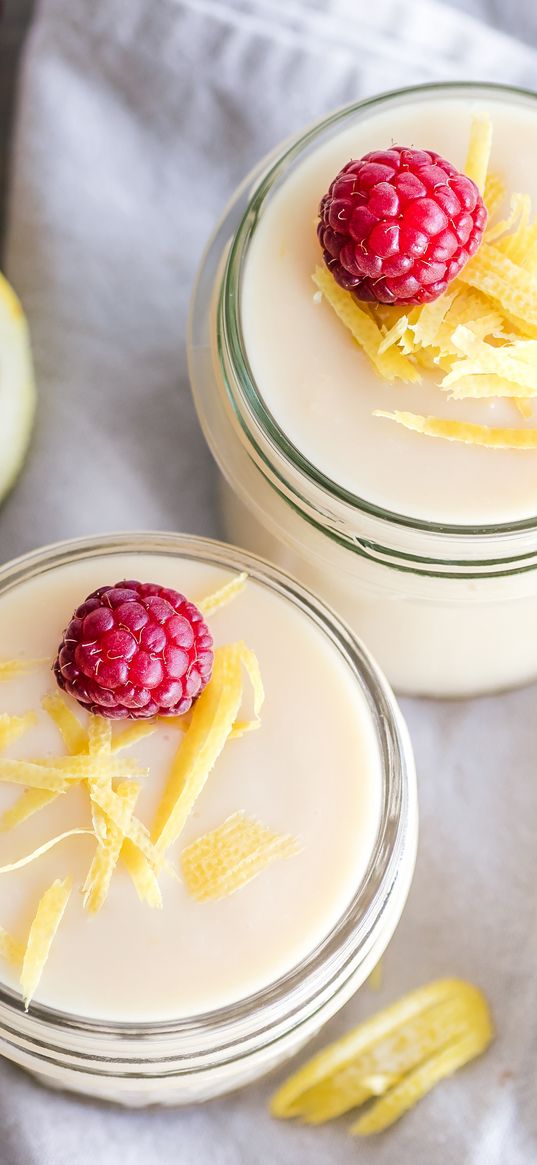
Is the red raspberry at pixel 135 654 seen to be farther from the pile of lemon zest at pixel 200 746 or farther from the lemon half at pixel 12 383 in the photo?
the lemon half at pixel 12 383

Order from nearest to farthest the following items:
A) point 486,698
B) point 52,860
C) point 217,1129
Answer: point 52,860 < point 217,1129 < point 486,698

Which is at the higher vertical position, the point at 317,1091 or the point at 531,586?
the point at 531,586

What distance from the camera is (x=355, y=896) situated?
0.79 m

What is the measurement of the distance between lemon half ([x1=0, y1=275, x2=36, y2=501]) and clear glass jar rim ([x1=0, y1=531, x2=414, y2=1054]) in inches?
6.2

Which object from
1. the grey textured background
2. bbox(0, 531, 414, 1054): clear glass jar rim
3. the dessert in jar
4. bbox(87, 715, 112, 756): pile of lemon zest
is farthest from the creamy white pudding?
the grey textured background

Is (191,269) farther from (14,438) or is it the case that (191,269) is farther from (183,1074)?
(183,1074)

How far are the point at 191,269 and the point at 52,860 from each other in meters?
0.60

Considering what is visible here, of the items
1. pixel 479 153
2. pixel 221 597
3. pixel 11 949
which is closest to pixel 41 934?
pixel 11 949

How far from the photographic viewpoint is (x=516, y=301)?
80 cm

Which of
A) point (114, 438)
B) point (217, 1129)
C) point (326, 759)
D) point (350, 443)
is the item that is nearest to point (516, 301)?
point (350, 443)

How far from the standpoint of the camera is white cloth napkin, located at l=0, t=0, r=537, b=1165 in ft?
3.48

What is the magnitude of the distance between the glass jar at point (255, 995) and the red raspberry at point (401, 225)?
22 cm

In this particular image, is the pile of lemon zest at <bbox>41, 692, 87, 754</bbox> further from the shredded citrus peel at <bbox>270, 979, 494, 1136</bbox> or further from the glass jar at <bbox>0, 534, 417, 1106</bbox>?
the shredded citrus peel at <bbox>270, 979, 494, 1136</bbox>

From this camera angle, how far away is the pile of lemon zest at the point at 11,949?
752 mm
